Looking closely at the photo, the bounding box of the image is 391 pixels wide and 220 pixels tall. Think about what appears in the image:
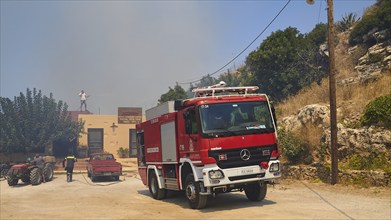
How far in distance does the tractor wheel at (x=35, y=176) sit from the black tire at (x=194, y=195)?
14650 millimetres

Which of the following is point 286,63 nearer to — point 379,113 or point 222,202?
point 379,113

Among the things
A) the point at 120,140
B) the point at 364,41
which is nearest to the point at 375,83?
the point at 364,41

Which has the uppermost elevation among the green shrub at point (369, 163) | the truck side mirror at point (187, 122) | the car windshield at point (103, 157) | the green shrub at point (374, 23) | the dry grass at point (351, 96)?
the green shrub at point (374, 23)

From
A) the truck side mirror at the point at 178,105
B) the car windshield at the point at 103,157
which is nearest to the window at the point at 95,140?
the car windshield at the point at 103,157

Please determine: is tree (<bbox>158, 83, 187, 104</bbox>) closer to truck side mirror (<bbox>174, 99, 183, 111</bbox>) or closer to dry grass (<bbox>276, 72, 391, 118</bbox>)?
dry grass (<bbox>276, 72, 391, 118</bbox>)

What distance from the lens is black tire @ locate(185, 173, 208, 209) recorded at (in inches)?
411

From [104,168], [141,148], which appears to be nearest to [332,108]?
[141,148]

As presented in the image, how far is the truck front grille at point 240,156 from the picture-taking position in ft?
32.4

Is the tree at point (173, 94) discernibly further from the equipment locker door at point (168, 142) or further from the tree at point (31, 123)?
the equipment locker door at point (168, 142)

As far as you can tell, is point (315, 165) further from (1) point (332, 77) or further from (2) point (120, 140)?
(2) point (120, 140)

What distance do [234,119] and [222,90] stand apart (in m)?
1.29

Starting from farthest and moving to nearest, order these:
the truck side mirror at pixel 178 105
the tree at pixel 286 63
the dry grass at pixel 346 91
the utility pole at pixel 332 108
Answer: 1. the tree at pixel 286 63
2. the dry grass at pixel 346 91
3. the utility pole at pixel 332 108
4. the truck side mirror at pixel 178 105

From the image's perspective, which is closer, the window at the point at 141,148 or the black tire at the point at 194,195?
the black tire at the point at 194,195

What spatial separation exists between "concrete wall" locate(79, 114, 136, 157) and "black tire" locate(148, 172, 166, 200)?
28.4 meters
